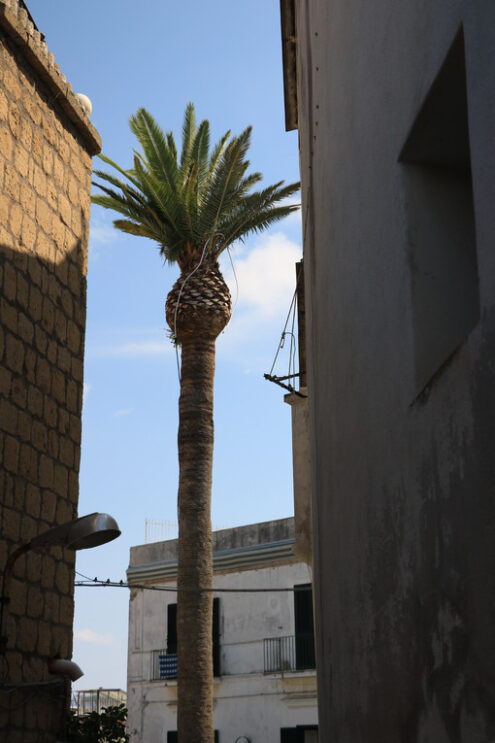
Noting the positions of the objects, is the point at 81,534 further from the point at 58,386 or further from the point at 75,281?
the point at 75,281

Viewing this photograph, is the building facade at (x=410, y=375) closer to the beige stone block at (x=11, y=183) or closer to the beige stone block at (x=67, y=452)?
the beige stone block at (x=11, y=183)

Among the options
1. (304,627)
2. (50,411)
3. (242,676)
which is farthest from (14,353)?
(242,676)

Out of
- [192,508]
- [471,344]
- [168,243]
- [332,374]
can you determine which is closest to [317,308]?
[332,374]

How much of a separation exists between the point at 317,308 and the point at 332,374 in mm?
1215

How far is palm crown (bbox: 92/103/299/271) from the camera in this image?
53.6 ft

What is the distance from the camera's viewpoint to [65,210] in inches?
351

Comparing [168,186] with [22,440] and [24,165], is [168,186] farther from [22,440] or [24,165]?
[22,440]

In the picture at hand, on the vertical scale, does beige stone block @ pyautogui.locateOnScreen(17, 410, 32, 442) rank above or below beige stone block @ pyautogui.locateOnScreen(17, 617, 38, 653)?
above

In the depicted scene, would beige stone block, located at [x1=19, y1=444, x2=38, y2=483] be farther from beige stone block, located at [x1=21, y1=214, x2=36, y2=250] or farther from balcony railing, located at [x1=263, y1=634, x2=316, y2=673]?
balcony railing, located at [x1=263, y1=634, x2=316, y2=673]

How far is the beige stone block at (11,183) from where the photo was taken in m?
7.75

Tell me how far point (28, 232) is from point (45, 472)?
1.93 metres

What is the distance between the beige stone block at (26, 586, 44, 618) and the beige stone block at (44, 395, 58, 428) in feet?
4.37

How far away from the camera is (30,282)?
8.00 m

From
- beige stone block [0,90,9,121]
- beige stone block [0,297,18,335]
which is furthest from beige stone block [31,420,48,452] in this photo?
beige stone block [0,90,9,121]
